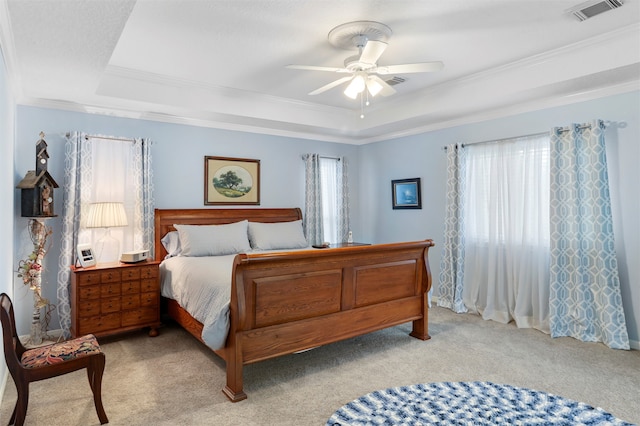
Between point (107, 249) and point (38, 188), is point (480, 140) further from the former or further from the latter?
point (38, 188)

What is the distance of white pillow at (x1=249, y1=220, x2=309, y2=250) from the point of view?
4859mm

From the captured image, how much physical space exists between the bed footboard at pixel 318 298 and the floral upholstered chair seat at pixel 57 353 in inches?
34.4

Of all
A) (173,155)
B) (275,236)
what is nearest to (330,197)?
(275,236)

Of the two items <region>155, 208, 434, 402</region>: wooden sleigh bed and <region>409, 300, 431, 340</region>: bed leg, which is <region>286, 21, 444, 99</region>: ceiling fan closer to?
<region>155, 208, 434, 402</region>: wooden sleigh bed

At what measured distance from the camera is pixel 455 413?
2.48 meters

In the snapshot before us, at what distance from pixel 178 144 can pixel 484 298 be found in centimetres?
417

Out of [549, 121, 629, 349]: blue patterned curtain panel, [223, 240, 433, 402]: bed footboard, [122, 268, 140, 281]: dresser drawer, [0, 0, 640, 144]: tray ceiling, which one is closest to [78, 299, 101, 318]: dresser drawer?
[122, 268, 140, 281]: dresser drawer

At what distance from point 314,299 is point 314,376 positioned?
1.92ft

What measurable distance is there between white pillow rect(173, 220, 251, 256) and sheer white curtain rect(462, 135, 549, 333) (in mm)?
2834

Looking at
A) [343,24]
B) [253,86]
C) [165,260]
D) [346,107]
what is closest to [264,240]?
[165,260]

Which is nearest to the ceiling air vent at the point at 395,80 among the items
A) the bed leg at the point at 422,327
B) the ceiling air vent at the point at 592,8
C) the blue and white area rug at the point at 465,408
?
the ceiling air vent at the point at 592,8

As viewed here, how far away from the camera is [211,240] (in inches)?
175

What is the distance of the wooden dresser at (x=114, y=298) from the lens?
3666 mm

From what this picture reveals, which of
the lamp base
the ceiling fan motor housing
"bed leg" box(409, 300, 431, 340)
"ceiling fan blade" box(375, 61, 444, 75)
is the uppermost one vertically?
the ceiling fan motor housing
